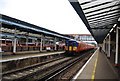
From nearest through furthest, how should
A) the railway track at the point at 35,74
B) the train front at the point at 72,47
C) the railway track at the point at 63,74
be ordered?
the railway track at the point at 35,74 < the railway track at the point at 63,74 < the train front at the point at 72,47

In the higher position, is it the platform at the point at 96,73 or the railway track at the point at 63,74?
the platform at the point at 96,73

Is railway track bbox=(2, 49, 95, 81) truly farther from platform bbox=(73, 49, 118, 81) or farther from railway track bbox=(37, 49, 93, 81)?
platform bbox=(73, 49, 118, 81)

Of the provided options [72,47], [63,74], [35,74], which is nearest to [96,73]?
[63,74]

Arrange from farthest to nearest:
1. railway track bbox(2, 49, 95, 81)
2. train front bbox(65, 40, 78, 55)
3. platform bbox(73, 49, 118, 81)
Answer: train front bbox(65, 40, 78, 55) < railway track bbox(2, 49, 95, 81) < platform bbox(73, 49, 118, 81)

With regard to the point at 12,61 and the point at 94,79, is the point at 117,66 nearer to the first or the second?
the point at 94,79

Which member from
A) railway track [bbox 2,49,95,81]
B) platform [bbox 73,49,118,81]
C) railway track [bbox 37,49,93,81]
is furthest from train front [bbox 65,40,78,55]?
platform [bbox 73,49,118,81]

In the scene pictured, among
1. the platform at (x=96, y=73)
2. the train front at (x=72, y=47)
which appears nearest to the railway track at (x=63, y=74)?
the platform at (x=96, y=73)

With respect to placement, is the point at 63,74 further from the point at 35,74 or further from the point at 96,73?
the point at 96,73

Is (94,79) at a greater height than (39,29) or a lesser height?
lesser

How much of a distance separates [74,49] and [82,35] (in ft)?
146

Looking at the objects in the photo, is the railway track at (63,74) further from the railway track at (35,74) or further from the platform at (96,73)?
the platform at (96,73)

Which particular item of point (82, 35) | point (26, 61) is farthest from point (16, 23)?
point (82, 35)

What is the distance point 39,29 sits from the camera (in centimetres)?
1543

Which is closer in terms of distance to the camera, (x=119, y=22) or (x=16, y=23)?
(x=119, y=22)
